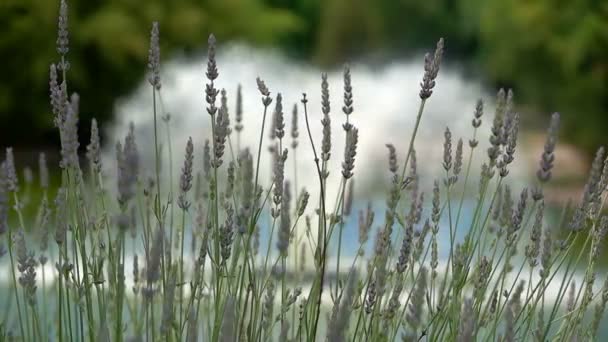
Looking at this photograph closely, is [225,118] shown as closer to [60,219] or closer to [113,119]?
[60,219]

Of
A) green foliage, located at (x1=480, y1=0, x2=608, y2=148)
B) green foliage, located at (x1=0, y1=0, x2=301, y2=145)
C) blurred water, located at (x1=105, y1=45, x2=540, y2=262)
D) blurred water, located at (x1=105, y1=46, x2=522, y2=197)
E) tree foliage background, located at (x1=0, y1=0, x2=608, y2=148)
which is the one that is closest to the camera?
blurred water, located at (x1=105, y1=45, x2=540, y2=262)

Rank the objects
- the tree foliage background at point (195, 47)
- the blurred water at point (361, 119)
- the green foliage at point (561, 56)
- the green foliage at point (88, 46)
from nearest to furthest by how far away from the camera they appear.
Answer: the blurred water at point (361, 119), the green foliage at point (561, 56), the tree foliage background at point (195, 47), the green foliage at point (88, 46)

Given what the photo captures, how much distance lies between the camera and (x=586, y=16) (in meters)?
11.7

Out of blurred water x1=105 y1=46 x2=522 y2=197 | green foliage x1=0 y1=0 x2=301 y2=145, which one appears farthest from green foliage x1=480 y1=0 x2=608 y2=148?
green foliage x1=0 y1=0 x2=301 y2=145

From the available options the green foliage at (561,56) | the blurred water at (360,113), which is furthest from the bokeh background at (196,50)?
the blurred water at (360,113)

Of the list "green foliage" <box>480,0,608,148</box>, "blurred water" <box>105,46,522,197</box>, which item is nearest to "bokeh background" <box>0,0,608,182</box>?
"green foliage" <box>480,0,608,148</box>

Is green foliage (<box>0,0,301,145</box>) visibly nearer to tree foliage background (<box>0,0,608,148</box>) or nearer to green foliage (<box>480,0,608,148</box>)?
tree foliage background (<box>0,0,608,148</box>)

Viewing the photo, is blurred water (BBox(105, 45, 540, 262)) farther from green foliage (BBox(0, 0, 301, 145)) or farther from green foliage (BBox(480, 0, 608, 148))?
green foliage (BBox(480, 0, 608, 148))

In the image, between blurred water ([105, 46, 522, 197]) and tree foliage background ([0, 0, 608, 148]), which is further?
tree foliage background ([0, 0, 608, 148])

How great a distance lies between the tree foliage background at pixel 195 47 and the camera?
12062 mm

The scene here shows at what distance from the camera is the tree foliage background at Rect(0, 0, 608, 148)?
475 inches

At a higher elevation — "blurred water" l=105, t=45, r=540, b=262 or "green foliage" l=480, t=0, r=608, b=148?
"green foliage" l=480, t=0, r=608, b=148

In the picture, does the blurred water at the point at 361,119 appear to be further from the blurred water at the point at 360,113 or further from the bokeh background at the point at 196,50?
the bokeh background at the point at 196,50

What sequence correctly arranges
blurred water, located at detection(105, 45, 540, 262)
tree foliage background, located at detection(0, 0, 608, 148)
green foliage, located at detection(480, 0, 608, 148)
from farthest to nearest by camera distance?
tree foliage background, located at detection(0, 0, 608, 148) < green foliage, located at detection(480, 0, 608, 148) < blurred water, located at detection(105, 45, 540, 262)
